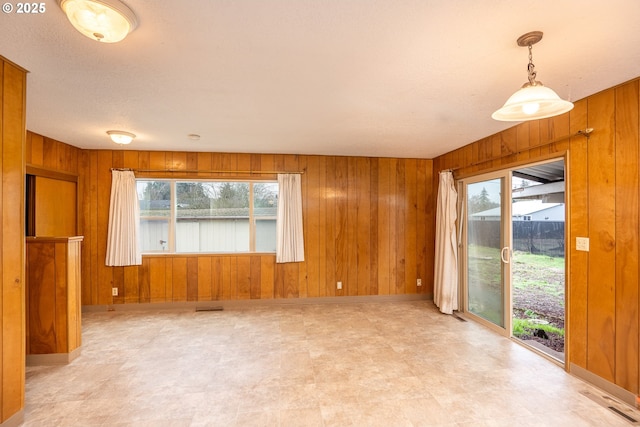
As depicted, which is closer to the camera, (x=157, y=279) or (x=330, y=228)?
(x=157, y=279)

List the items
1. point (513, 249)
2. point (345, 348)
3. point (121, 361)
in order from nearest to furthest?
point (121, 361) < point (345, 348) < point (513, 249)

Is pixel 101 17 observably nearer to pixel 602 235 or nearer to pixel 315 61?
→ pixel 315 61

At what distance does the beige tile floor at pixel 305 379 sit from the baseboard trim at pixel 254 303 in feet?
1.81

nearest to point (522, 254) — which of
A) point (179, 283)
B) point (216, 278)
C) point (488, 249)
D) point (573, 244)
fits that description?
point (488, 249)

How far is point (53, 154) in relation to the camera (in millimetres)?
3865

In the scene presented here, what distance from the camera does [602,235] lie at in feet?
7.78

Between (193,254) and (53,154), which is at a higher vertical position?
(53,154)

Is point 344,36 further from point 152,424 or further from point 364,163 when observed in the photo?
point 364,163

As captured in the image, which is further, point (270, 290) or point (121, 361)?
point (270, 290)

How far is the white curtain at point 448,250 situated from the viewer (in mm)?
4242

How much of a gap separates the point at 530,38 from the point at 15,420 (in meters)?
4.13

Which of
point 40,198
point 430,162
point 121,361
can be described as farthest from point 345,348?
point 40,198

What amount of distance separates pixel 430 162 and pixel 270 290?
11.8ft

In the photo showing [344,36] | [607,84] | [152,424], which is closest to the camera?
[344,36]
